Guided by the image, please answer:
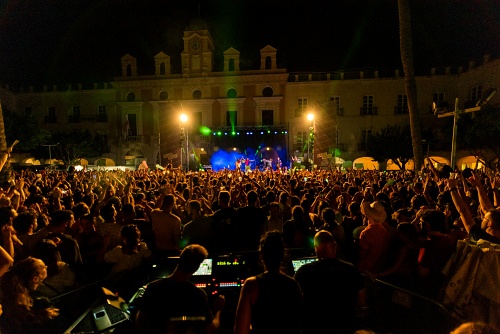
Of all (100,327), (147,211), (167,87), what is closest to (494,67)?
(167,87)

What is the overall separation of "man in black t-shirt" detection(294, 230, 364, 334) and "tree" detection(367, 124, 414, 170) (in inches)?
1182

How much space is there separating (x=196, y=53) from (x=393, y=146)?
22.6m

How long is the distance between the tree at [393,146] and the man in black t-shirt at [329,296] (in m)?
30.0

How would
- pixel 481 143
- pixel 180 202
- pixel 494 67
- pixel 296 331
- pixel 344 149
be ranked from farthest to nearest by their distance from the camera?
pixel 344 149 < pixel 494 67 < pixel 481 143 < pixel 180 202 < pixel 296 331

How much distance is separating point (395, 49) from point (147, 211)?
4133 cm

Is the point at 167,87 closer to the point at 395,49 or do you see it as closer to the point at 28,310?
the point at 395,49

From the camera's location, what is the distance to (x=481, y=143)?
27.6 meters

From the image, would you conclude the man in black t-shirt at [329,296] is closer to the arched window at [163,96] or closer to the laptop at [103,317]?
the laptop at [103,317]

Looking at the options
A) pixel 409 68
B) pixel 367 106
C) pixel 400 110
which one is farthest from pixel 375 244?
pixel 400 110

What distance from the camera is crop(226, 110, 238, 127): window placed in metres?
37.6

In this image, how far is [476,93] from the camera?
105 feet

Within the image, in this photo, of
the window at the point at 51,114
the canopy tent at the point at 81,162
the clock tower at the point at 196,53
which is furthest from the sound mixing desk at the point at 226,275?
the window at the point at 51,114

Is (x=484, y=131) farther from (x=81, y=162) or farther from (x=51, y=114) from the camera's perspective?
(x=51, y=114)

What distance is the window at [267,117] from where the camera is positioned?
3747 cm
